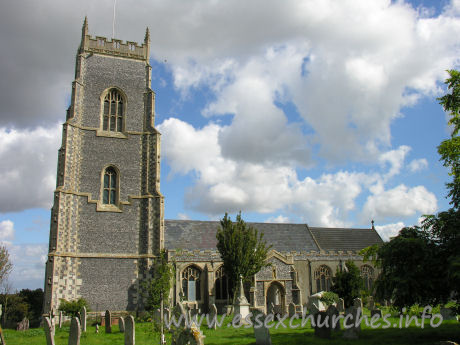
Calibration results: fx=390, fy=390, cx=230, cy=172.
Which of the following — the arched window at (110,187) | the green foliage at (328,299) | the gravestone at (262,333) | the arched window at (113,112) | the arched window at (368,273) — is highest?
the arched window at (113,112)

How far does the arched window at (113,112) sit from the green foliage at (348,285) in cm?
1661

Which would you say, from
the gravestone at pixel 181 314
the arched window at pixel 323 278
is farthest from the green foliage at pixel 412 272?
the arched window at pixel 323 278

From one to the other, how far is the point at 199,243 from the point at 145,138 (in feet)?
29.1

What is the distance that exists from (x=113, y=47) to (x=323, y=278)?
2284 centimetres

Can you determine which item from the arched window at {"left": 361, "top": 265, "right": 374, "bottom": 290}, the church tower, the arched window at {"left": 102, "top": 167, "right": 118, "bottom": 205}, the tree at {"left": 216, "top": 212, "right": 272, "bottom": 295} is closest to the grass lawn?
the church tower

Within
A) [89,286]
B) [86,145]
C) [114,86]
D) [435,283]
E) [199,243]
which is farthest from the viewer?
[199,243]

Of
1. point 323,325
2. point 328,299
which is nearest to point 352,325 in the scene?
point 323,325

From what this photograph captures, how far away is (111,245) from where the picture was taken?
73.0ft

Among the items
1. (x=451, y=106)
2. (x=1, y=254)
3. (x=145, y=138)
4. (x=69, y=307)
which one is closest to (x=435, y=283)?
(x=451, y=106)

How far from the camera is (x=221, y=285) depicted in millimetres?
27016

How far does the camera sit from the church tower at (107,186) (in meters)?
21.2

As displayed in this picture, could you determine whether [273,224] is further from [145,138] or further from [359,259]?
[145,138]

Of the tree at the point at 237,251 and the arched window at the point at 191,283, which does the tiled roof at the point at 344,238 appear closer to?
the tree at the point at 237,251

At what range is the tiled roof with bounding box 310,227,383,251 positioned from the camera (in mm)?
32750
